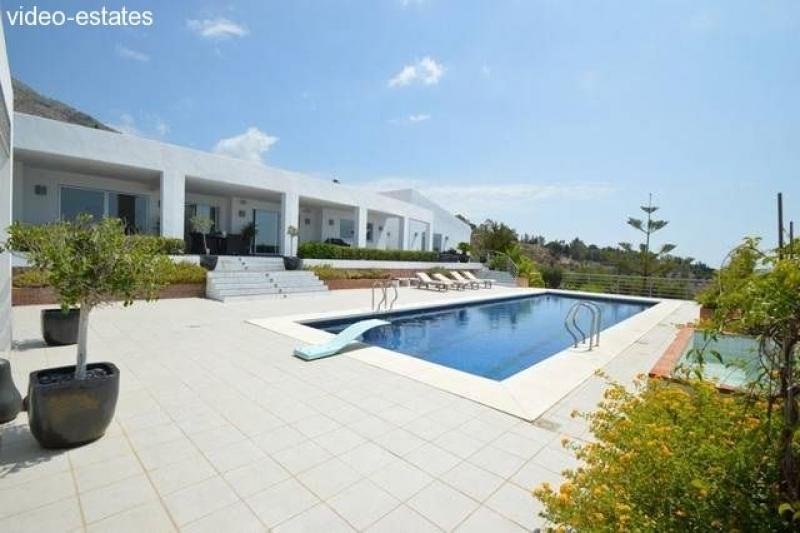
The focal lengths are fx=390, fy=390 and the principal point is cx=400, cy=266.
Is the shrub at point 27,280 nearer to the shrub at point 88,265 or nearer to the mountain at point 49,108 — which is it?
the shrub at point 88,265

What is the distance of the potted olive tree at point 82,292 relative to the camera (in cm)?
328

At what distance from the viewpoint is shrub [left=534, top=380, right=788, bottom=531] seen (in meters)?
1.77

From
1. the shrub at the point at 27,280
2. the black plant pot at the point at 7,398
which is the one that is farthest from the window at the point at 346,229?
the black plant pot at the point at 7,398

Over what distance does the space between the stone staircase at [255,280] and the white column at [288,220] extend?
929 mm

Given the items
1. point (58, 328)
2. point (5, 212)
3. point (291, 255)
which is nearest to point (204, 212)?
point (291, 255)

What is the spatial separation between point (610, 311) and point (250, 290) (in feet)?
46.0

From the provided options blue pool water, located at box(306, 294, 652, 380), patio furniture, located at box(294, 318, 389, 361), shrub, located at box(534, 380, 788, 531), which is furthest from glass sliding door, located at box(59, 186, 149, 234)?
shrub, located at box(534, 380, 788, 531)

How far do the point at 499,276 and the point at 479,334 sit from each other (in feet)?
45.3

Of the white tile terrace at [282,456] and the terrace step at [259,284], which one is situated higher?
the terrace step at [259,284]

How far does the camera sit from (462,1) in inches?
396

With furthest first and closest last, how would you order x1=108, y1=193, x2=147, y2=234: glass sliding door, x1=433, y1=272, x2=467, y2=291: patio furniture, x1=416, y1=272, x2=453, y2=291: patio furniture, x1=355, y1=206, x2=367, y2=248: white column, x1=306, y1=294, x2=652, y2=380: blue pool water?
x1=355, y1=206, x2=367, y2=248: white column → x1=433, y1=272, x2=467, y2=291: patio furniture → x1=416, y1=272, x2=453, y2=291: patio furniture → x1=108, y1=193, x2=147, y2=234: glass sliding door → x1=306, y1=294, x2=652, y2=380: blue pool water

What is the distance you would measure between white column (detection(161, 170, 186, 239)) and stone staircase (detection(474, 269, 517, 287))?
17.1 meters

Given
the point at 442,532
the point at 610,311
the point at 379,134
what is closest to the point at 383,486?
the point at 442,532

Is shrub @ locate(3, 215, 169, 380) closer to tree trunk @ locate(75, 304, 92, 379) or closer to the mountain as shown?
tree trunk @ locate(75, 304, 92, 379)
